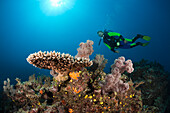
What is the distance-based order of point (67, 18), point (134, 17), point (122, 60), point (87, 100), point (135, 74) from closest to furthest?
point (87, 100) → point (122, 60) → point (135, 74) → point (134, 17) → point (67, 18)

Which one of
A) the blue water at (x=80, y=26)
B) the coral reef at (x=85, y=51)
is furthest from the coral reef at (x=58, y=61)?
the blue water at (x=80, y=26)

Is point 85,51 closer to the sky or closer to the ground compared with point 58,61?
closer to the sky

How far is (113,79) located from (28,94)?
2.94 m

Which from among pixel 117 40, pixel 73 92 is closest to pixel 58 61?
pixel 73 92

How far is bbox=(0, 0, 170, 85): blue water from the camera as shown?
5791cm

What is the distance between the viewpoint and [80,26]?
334 feet

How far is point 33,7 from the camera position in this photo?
259 feet

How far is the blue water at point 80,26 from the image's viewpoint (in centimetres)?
5791

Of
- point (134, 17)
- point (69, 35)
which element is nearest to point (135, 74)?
point (134, 17)

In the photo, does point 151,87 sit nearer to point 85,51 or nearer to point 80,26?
point 85,51

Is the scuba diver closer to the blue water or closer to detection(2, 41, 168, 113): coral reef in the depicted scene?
detection(2, 41, 168, 113): coral reef

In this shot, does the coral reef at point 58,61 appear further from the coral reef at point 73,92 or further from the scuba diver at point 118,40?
the scuba diver at point 118,40

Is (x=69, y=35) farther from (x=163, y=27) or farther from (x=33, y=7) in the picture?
(x=163, y=27)

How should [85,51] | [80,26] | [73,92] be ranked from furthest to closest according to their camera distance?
[80,26] → [85,51] → [73,92]
